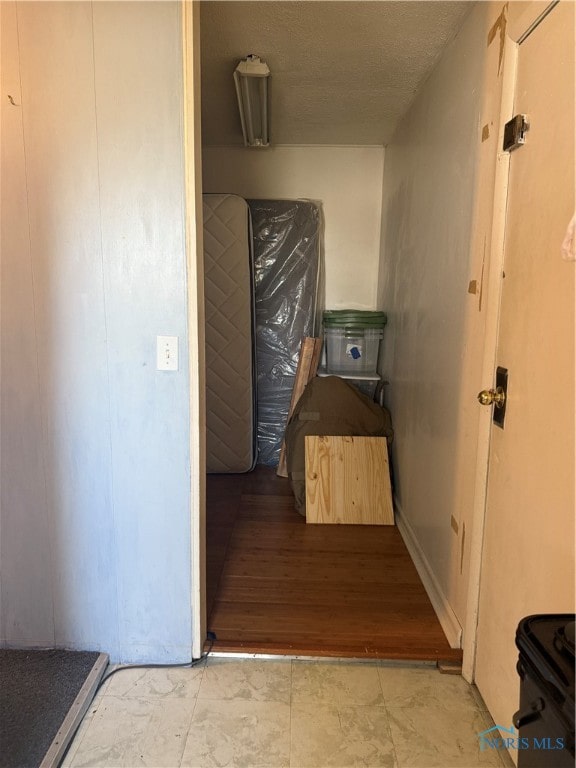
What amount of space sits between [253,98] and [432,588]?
8.53ft

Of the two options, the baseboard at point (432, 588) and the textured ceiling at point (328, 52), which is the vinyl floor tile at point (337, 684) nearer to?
the baseboard at point (432, 588)

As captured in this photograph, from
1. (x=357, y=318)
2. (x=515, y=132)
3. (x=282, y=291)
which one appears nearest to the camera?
(x=515, y=132)

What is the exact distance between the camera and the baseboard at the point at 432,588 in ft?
6.01

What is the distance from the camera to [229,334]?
3.45m

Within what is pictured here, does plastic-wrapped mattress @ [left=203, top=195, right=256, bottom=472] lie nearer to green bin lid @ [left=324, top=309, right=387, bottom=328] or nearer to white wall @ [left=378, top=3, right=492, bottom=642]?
green bin lid @ [left=324, top=309, right=387, bottom=328]

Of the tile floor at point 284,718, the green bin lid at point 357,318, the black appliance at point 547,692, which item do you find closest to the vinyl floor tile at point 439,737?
the tile floor at point 284,718

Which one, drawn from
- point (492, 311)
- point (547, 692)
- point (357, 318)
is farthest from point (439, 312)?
point (547, 692)

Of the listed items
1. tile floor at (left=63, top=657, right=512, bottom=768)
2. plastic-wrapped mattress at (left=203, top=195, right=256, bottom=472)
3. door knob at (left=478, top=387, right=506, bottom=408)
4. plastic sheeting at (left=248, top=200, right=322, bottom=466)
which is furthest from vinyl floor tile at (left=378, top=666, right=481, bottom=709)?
plastic sheeting at (left=248, top=200, right=322, bottom=466)

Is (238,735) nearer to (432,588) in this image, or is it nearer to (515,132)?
(432,588)

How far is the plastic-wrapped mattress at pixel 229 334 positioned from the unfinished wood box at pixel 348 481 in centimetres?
72

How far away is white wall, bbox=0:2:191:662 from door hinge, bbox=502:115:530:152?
988 mm

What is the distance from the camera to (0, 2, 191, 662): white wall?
1509mm

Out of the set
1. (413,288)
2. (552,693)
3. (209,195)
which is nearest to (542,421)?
(552,693)

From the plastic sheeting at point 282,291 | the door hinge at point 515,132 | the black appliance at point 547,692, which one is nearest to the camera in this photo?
the black appliance at point 547,692
